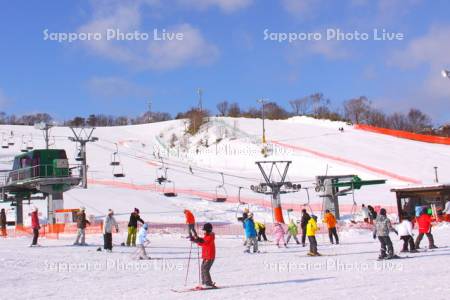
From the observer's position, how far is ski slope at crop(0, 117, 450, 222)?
39844 millimetres

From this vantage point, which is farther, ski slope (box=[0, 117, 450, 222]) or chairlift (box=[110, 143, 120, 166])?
chairlift (box=[110, 143, 120, 166])

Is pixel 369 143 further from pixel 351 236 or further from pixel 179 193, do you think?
pixel 351 236

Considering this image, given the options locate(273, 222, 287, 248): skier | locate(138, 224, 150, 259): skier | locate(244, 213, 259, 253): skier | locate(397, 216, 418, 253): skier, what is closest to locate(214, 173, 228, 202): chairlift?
locate(273, 222, 287, 248): skier

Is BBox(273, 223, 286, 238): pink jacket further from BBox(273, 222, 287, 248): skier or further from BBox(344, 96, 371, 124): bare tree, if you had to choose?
BBox(344, 96, 371, 124): bare tree

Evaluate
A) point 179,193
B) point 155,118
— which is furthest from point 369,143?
point 155,118

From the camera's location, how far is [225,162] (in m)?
68.9

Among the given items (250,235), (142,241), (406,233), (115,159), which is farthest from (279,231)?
(115,159)

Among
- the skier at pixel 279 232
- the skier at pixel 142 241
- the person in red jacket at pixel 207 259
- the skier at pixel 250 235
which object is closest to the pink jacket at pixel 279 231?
the skier at pixel 279 232

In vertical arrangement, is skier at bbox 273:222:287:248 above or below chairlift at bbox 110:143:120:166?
below

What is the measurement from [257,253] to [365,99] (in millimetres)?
135292

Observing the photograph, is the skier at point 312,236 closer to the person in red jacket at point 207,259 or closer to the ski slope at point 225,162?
the person in red jacket at point 207,259

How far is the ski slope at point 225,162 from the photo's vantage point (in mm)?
39844

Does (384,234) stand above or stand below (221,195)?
below

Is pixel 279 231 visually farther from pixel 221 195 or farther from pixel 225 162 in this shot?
pixel 225 162
